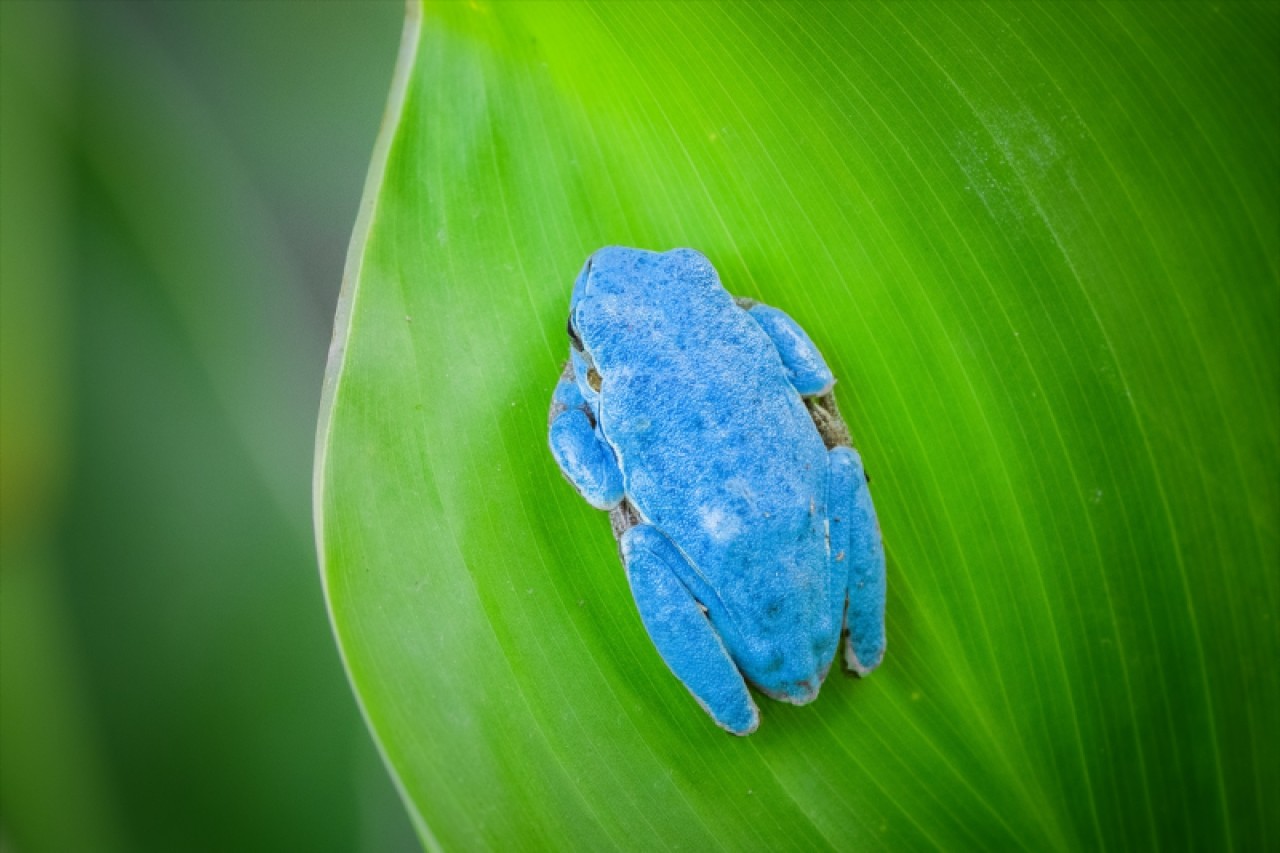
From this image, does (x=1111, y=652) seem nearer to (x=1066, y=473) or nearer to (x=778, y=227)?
(x=1066, y=473)

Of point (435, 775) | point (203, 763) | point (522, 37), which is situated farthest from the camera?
point (203, 763)

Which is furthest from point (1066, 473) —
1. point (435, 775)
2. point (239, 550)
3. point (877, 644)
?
point (239, 550)

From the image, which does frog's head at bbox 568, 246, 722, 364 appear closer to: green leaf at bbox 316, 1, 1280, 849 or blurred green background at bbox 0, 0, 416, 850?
green leaf at bbox 316, 1, 1280, 849

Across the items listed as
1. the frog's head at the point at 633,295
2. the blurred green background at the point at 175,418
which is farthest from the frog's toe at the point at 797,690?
the blurred green background at the point at 175,418

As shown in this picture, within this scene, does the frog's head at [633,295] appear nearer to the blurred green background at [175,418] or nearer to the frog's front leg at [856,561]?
the frog's front leg at [856,561]

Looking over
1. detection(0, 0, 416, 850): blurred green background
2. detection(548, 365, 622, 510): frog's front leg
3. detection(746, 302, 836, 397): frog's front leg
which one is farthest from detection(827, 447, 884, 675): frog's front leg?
detection(0, 0, 416, 850): blurred green background

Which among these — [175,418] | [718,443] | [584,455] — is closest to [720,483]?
[718,443]
